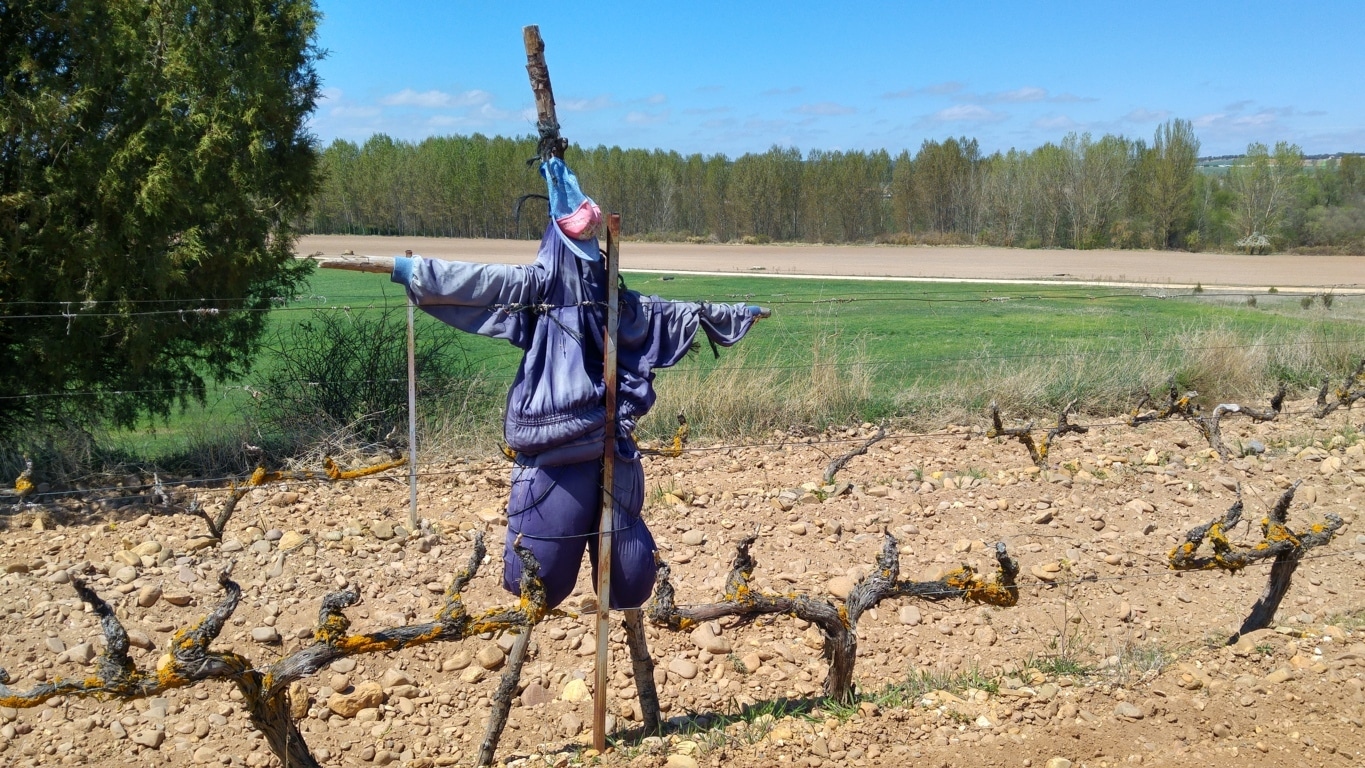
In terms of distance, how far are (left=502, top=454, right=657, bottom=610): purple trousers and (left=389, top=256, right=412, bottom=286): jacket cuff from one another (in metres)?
0.81

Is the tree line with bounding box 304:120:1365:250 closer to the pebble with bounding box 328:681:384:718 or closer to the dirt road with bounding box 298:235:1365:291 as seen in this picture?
the dirt road with bounding box 298:235:1365:291

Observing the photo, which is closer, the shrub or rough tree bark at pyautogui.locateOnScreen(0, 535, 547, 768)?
rough tree bark at pyautogui.locateOnScreen(0, 535, 547, 768)

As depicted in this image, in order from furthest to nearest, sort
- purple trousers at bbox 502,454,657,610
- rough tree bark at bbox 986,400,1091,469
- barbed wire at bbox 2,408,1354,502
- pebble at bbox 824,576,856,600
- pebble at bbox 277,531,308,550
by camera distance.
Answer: rough tree bark at bbox 986,400,1091,469 < barbed wire at bbox 2,408,1354,502 < pebble at bbox 277,531,308,550 < pebble at bbox 824,576,856,600 < purple trousers at bbox 502,454,657,610

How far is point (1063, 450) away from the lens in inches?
335

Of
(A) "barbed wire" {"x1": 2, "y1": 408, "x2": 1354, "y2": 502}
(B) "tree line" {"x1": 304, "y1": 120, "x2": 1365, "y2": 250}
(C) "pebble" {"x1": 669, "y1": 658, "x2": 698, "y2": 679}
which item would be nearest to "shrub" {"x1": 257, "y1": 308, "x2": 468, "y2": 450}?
(A) "barbed wire" {"x1": 2, "y1": 408, "x2": 1354, "y2": 502}

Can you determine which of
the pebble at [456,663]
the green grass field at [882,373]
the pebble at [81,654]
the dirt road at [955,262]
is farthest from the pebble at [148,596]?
the dirt road at [955,262]

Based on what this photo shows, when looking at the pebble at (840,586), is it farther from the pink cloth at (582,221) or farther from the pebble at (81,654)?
the pebble at (81,654)

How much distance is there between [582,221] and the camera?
3.50 metres

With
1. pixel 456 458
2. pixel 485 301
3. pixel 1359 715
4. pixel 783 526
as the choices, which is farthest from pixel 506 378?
pixel 1359 715

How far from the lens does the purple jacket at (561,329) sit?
3432 millimetres

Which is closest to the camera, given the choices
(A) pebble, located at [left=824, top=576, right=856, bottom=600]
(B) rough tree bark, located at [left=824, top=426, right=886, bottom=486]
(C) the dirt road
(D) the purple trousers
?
(D) the purple trousers

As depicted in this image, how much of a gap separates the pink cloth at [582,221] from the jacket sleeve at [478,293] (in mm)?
177

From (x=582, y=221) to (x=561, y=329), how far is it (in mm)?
374

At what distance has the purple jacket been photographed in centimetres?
343
